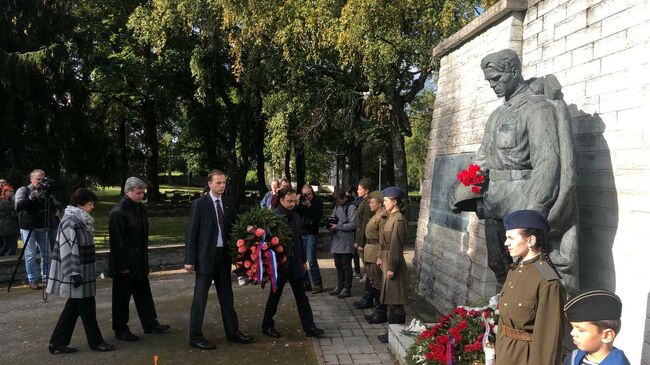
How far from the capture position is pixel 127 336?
5.71 meters

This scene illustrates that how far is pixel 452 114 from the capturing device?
7.41 meters

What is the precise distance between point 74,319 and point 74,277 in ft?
1.67

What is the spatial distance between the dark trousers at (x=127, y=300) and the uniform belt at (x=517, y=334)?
4.29 m

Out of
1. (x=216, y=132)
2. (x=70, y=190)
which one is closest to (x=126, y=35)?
(x=216, y=132)

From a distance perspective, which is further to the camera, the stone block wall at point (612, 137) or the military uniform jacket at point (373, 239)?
the military uniform jacket at point (373, 239)

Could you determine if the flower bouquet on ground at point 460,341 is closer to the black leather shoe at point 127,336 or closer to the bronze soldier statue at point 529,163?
the bronze soldier statue at point 529,163

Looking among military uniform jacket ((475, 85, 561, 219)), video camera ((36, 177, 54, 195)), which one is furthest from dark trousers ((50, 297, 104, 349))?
military uniform jacket ((475, 85, 561, 219))

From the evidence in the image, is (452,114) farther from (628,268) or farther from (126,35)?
(126,35)

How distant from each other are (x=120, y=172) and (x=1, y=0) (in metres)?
5.82

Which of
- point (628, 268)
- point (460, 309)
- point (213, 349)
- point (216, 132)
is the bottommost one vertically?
point (213, 349)

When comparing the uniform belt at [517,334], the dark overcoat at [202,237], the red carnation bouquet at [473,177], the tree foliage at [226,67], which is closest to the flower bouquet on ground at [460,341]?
the uniform belt at [517,334]

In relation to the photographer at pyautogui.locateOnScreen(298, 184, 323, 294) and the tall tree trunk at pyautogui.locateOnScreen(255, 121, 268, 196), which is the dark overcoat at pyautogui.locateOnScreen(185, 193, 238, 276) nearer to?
the photographer at pyautogui.locateOnScreen(298, 184, 323, 294)

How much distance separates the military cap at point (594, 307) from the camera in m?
2.29

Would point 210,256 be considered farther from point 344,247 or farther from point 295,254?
point 344,247
